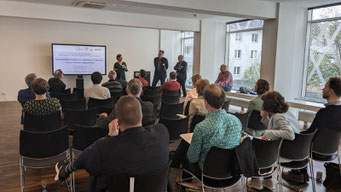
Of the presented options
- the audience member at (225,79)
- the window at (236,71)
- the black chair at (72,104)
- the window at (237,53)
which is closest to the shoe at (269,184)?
the black chair at (72,104)

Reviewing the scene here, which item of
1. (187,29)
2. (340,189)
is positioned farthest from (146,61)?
(340,189)

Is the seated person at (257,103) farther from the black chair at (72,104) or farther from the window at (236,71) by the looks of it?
the window at (236,71)

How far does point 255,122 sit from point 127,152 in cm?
226

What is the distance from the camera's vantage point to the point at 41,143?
8.20 ft

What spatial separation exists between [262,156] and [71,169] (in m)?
1.66

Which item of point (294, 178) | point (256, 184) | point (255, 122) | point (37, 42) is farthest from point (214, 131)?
point (37, 42)

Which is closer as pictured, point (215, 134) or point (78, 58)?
point (215, 134)

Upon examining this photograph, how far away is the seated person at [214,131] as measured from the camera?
2090 mm

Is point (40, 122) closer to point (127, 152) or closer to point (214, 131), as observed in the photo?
point (127, 152)

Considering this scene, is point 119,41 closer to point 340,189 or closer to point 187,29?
point 187,29

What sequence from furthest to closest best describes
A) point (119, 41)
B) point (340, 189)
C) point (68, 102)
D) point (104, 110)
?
1. point (119, 41)
2. point (68, 102)
3. point (104, 110)
4. point (340, 189)

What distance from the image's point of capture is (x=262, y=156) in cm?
239

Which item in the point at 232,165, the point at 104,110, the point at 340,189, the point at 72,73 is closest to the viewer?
the point at 232,165

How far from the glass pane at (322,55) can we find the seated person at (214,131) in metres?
5.18
